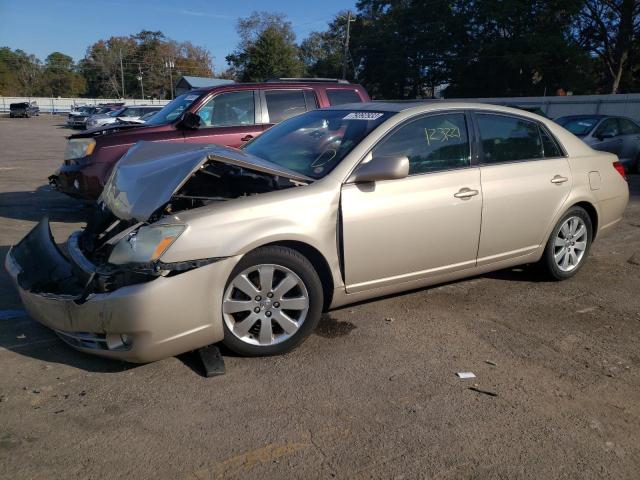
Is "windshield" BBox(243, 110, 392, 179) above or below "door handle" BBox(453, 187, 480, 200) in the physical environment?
above

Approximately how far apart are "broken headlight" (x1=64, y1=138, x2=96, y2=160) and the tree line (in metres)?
42.0

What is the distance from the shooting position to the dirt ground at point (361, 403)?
8.34 ft

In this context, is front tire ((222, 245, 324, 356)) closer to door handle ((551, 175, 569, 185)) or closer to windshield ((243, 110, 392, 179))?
windshield ((243, 110, 392, 179))

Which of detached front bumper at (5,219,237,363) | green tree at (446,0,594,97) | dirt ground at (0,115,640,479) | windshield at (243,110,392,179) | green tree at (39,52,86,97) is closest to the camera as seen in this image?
dirt ground at (0,115,640,479)

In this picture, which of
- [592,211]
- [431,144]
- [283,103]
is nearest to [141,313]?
[431,144]

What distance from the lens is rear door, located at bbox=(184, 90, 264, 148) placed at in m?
7.50

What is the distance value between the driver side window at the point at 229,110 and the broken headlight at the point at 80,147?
57.3 inches

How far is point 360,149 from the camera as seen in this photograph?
3.95 metres

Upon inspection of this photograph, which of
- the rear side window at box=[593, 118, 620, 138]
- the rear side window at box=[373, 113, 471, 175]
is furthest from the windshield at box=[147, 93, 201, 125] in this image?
the rear side window at box=[593, 118, 620, 138]

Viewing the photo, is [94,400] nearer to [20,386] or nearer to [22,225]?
[20,386]

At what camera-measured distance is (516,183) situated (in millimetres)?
4590

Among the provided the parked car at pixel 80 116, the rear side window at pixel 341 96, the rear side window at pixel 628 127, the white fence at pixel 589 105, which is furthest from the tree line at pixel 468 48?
the rear side window at pixel 341 96

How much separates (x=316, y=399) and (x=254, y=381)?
407mm

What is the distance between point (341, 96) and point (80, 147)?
3.76 metres
